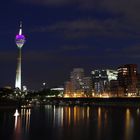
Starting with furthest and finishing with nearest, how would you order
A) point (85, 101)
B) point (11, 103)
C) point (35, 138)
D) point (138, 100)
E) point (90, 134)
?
1. point (85, 101)
2. point (138, 100)
3. point (11, 103)
4. point (90, 134)
5. point (35, 138)

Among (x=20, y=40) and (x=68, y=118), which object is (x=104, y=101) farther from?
(x=68, y=118)

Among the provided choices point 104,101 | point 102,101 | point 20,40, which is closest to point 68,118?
point 104,101

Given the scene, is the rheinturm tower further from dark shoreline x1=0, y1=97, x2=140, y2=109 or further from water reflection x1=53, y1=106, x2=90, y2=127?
water reflection x1=53, y1=106, x2=90, y2=127

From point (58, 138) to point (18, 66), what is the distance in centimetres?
12402

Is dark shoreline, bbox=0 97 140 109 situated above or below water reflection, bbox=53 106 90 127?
above

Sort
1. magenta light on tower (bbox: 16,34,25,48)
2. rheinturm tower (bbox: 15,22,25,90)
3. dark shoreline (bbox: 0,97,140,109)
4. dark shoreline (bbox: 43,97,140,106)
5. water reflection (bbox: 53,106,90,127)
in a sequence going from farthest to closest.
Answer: magenta light on tower (bbox: 16,34,25,48) → rheinturm tower (bbox: 15,22,25,90) → dark shoreline (bbox: 43,97,140,106) → dark shoreline (bbox: 0,97,140,109) → water reflection (bbox: 53,106,90,127)

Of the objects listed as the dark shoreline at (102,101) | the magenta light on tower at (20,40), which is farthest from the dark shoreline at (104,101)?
the magenta light on tower at (20,40)

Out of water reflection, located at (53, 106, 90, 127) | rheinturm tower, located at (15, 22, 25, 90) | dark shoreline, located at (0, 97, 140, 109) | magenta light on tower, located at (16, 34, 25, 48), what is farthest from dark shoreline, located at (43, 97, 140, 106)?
water reflection, located at (53, 106, 90, 127)

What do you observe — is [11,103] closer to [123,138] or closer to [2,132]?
[2,132]

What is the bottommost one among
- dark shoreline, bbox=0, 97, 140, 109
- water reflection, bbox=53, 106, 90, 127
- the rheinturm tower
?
water reflection, bbox=53, 106, 90, 127

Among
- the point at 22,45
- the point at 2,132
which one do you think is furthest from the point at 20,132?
the point at 22,45

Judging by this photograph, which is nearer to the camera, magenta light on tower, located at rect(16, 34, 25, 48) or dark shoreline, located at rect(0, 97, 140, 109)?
dark shoreline, located at rect(0, 97, 140, 109)

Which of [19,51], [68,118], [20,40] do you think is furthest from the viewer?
[20,40]

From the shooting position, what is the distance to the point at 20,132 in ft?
157
